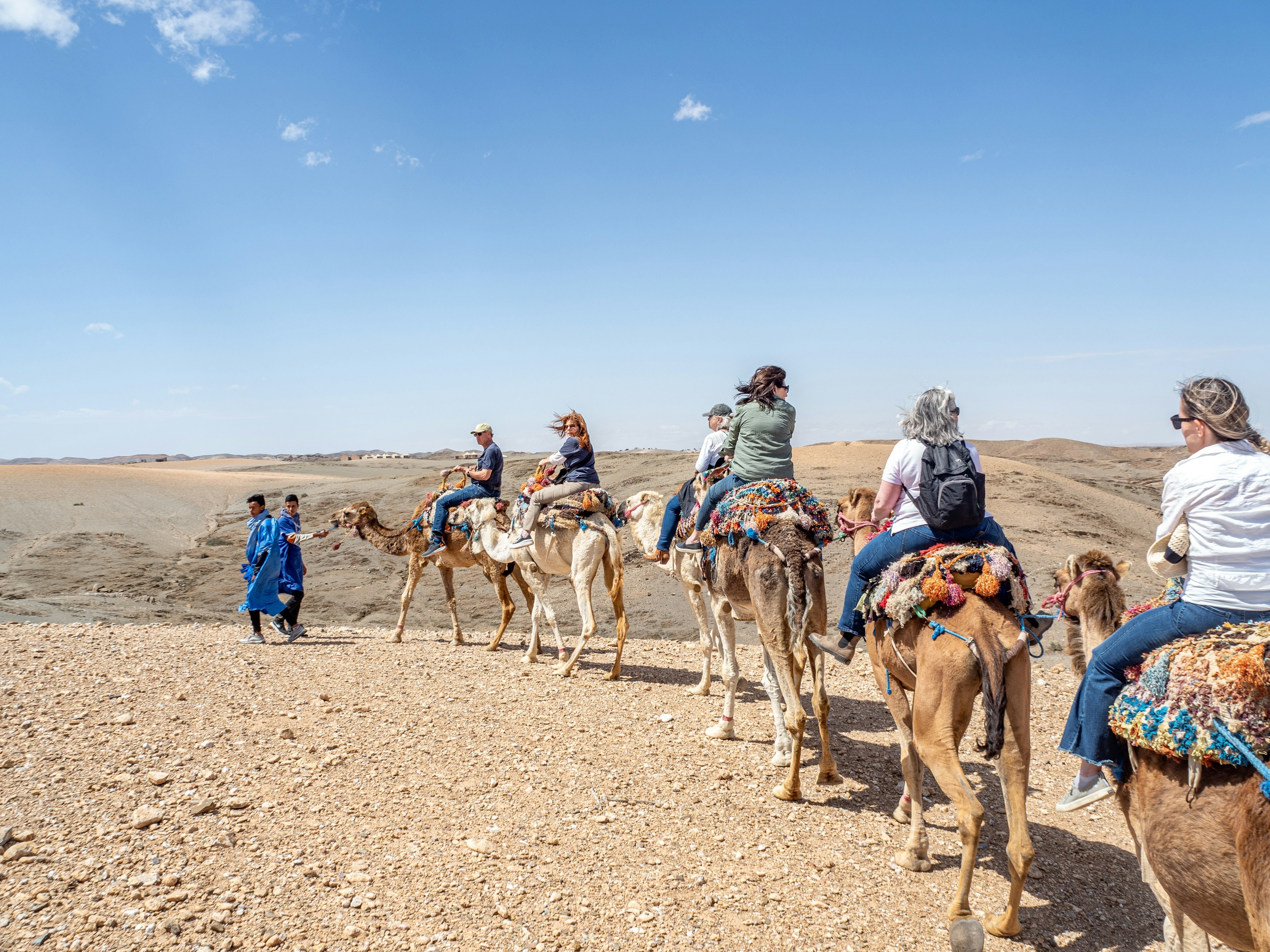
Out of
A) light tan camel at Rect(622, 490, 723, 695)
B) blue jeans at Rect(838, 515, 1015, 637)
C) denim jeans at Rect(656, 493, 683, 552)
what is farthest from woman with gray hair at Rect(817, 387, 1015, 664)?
light tan camel at Rect(622, 490, 723, 695)

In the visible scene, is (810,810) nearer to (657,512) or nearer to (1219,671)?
(1219,671)

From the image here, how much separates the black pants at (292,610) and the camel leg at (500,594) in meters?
3.02

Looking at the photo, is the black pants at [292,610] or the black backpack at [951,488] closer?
the black backpack at [951,488]

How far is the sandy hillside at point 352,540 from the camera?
17750mm

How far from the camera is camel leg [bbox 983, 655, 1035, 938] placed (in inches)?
173

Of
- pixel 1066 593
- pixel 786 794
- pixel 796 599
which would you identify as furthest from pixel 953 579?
pixel 786 794

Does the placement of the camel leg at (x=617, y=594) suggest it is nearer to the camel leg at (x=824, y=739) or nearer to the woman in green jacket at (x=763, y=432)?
the woman in green jacket at (x=763, y=432)

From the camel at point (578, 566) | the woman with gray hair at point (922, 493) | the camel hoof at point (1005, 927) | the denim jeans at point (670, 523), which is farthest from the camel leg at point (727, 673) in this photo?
the camel hoof at point (1005, 927)

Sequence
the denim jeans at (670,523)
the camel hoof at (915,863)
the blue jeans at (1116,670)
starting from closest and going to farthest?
1. the blue jeans at (1116,670)
2. the camel hoof at (915,863)
3. the denim jeans at (670,523)

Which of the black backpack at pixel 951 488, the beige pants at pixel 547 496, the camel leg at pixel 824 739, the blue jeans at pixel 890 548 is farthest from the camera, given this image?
the beige pants at pixel 547 496

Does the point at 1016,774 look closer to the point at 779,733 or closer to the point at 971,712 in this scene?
the point at 971,712

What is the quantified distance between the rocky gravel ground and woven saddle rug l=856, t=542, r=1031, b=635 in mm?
2015

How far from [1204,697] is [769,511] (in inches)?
149

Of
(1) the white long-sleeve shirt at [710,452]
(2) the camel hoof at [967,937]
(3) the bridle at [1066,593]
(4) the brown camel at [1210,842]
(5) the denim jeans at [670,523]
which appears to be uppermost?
(1) the white long-sleeve shirt at [710,452]
